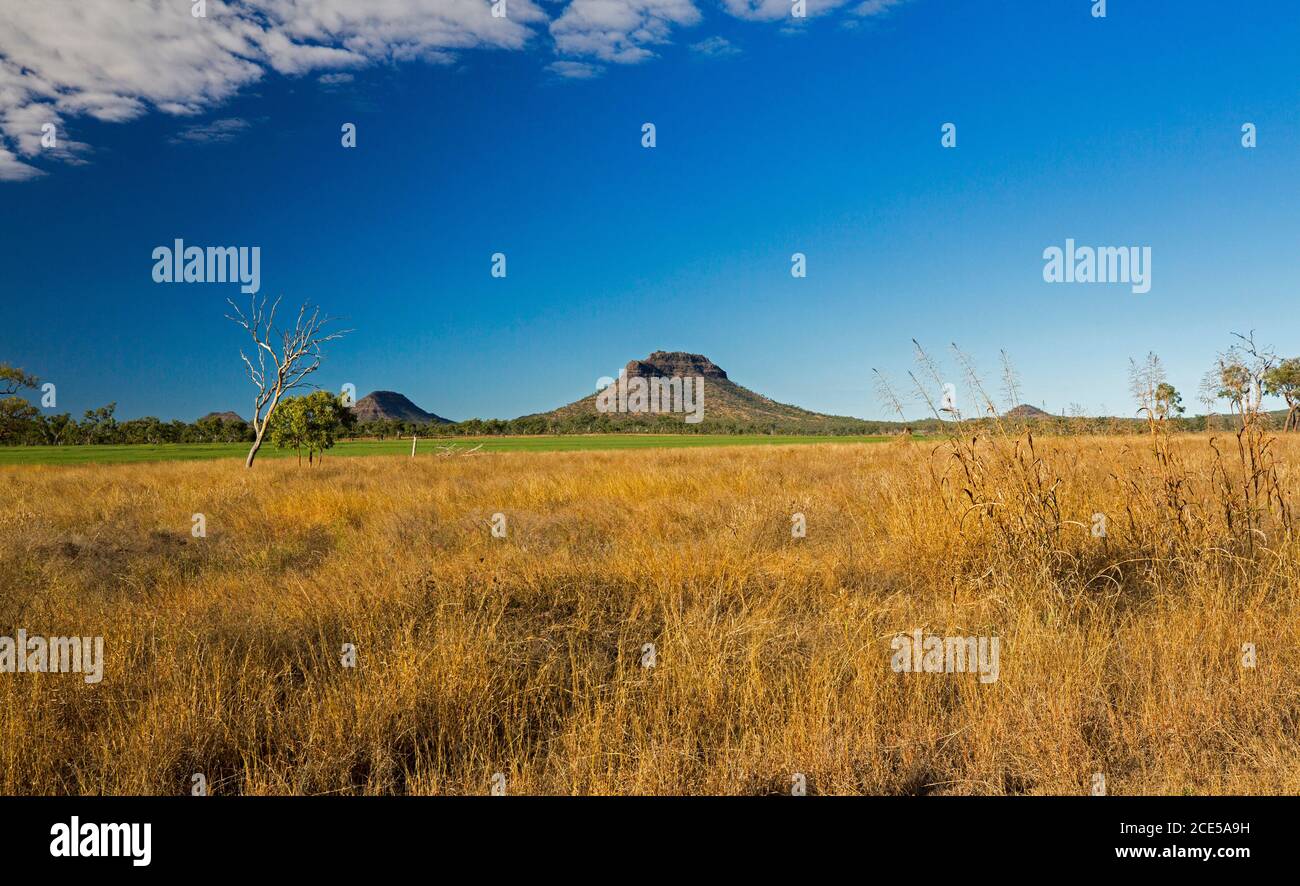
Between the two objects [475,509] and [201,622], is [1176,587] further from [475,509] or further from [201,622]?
[475,509]

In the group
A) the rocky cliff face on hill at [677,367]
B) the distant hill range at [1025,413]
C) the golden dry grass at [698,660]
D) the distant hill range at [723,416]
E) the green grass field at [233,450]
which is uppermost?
the rocky cliff face on hill at [677,367]

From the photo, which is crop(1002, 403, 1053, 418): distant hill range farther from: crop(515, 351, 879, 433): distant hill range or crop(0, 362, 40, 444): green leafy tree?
crop(515, 351, 879, 433): distant hill range

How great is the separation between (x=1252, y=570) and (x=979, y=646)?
3.20 m

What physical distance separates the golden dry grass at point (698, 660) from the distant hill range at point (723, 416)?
126 meters

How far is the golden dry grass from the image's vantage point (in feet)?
9.75

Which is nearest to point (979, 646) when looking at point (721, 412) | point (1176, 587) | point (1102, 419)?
point (1176, 587)

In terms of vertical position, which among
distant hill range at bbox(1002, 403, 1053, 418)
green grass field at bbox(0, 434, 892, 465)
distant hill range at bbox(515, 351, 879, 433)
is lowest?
distant hill range at bbox(1002, 403, 1053, 418)

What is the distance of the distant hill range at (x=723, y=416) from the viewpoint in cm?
13838

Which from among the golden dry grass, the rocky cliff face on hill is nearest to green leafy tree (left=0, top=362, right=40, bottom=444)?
the golden dry grass

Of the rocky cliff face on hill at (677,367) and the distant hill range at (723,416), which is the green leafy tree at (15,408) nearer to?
the distant hill range at (723,416)

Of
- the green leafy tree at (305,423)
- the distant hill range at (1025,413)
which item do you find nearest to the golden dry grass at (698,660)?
the distant hill range at (1025,413)

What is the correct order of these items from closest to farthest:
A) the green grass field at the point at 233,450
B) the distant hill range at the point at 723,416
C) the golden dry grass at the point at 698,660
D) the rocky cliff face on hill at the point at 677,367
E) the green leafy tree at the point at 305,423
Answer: the golden dry grass at the point at 698,660, the green leafy tree at the point at 305,423, the green grass field at the point at 233,450, the distant hill range at the point at 723,416, the rocky cliff face on hill at the point at 677,367

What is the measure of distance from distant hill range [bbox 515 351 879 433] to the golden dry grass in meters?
126
